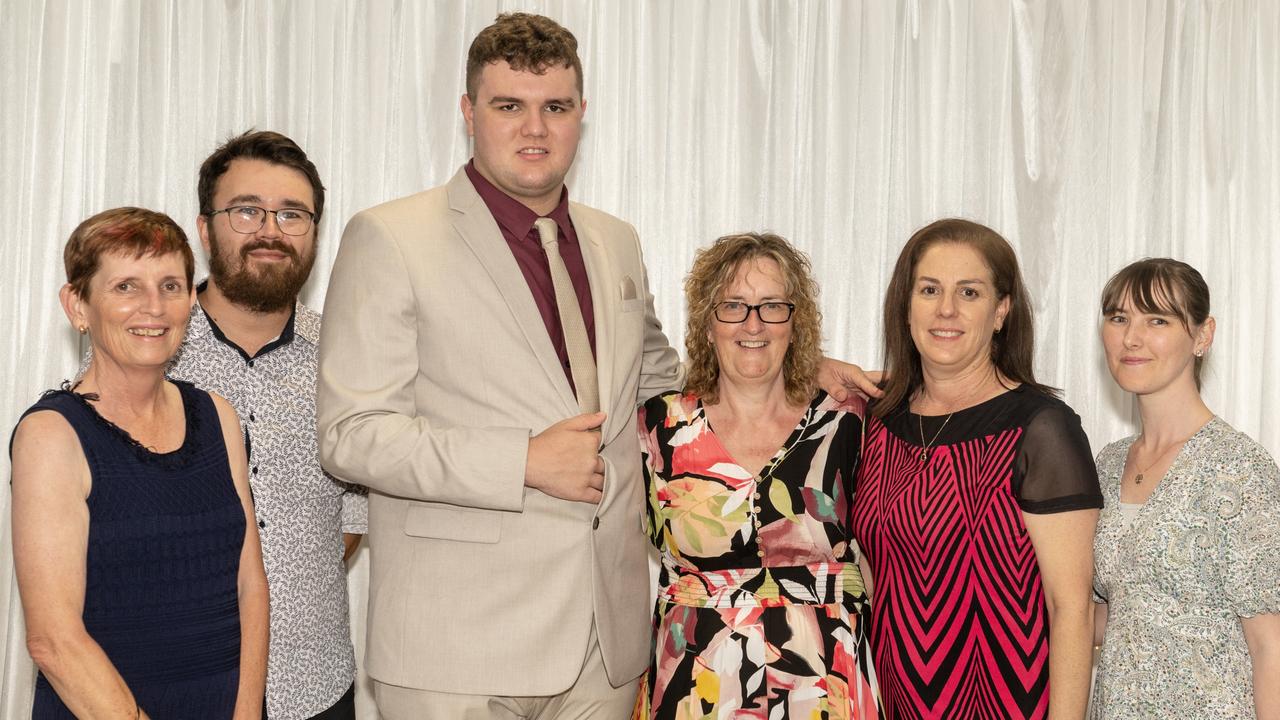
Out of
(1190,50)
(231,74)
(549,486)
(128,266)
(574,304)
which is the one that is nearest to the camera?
(128,266)

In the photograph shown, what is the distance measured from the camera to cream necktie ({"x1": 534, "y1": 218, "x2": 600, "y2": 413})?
2.07 m

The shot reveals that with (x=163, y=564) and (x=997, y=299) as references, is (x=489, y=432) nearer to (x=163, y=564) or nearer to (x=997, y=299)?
(x=163, y=564)

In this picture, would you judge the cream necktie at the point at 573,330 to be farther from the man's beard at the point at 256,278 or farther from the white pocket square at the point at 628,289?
the man's beard at the point at 256,278

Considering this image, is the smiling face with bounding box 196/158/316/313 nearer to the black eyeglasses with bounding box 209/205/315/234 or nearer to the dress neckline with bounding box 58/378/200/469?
the black eyeglasses with bounding box 209/205/315/234

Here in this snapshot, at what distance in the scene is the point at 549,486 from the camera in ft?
6.32

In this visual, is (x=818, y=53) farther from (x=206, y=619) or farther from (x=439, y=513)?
(x=206, y=619)

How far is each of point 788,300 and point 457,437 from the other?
81cm

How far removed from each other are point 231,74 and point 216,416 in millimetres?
1855

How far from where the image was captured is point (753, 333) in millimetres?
2252

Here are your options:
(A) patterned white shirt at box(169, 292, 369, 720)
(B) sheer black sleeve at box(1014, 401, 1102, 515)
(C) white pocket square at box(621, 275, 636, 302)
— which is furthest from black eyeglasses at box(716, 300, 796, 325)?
(A) patterned white shirt at box(169, 292, 369, 720)

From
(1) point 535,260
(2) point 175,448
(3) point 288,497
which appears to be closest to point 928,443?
(1) point 535,260

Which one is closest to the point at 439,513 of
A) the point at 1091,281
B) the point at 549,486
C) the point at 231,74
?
the point at 549,486

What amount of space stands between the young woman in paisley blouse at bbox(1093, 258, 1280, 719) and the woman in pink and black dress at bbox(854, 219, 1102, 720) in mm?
147

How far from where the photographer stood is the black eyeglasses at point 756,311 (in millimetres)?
2270
